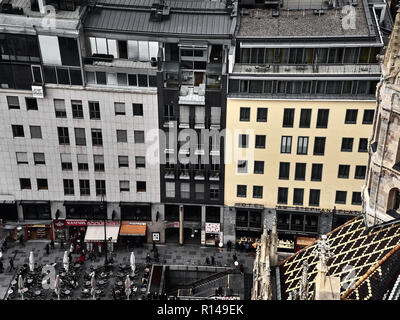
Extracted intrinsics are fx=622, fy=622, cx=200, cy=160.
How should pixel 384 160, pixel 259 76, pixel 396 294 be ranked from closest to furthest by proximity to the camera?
pixel 396 294
pixel 384 160
pixel 259 76

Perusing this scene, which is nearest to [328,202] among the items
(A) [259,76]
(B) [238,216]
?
(B) [238,216]

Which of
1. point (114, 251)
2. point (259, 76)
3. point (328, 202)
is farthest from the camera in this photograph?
point (114, 251)

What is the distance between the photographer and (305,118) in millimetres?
83250

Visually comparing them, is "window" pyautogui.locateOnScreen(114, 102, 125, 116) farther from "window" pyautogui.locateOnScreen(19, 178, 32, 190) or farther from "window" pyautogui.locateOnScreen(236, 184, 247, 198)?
"window" pyautogui.locateOnScreen(236, 184, 247, 198)

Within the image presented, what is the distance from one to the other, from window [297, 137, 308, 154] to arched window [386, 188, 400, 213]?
31609 mm

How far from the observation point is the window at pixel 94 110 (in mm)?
85537

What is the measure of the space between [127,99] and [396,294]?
50.3 m

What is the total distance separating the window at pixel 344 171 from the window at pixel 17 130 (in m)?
44.8

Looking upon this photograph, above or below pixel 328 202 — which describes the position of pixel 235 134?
above

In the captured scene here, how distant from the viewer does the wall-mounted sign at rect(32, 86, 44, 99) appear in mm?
83938

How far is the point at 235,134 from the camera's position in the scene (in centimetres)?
8531

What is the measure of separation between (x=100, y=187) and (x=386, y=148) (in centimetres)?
5045

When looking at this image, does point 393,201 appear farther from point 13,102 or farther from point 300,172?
point 13,102

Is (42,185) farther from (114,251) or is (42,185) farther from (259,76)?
(259,76)
